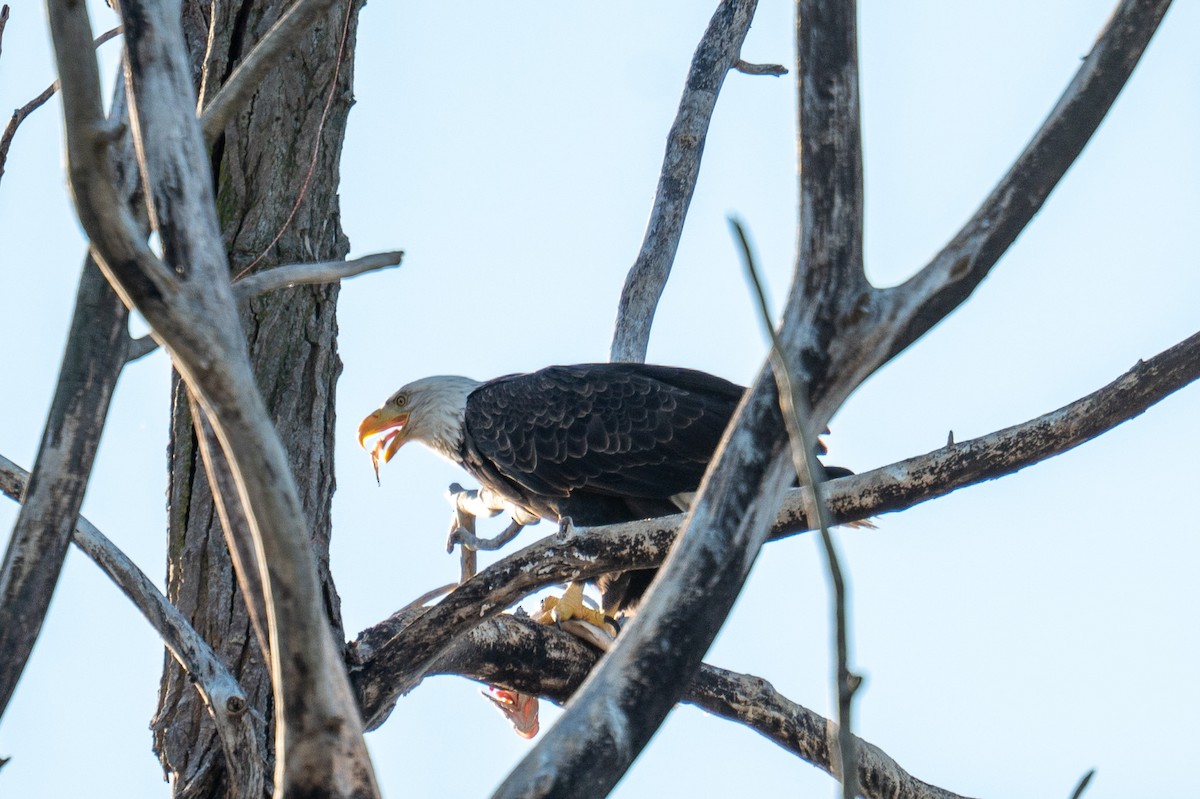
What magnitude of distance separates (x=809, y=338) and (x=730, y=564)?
0.40 metres

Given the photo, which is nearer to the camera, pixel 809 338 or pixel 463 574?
pixel 809 338

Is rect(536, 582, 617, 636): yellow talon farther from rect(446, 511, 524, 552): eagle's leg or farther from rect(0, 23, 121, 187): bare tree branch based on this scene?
rect(0, 23, 121, 187): bare tree branch

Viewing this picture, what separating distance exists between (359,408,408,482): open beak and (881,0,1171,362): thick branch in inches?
171

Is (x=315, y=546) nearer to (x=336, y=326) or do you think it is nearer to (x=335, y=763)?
(x=336, y=326)

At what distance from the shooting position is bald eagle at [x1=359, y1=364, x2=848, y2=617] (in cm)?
538

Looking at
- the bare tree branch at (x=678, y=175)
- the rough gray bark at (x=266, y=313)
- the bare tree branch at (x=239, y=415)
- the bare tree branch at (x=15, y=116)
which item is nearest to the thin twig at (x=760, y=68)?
the bare tree branch at (x=678, y=175)

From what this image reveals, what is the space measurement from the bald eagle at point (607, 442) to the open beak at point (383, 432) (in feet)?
2.21

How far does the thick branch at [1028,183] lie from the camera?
238 cm

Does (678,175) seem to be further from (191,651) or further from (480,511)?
(191,651)

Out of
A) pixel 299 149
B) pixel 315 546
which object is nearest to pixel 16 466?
pixel 315 546

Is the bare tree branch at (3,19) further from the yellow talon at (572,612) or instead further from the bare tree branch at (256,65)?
the yellow talon at (572,612)

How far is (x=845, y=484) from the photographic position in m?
3.79

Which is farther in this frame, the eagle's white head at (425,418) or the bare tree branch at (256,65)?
the eagle's white head at (425,418)

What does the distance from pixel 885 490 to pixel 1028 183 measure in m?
1.45
